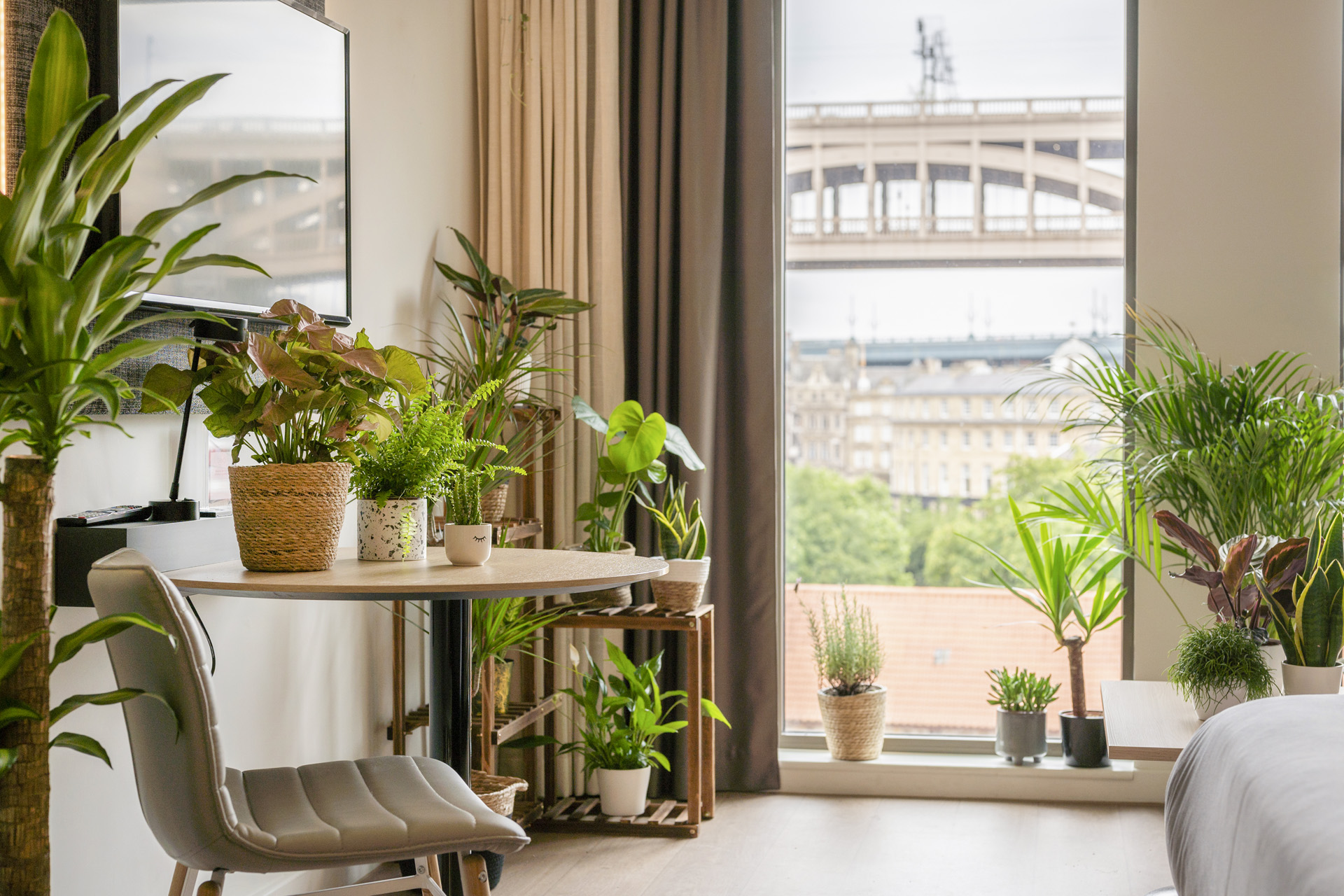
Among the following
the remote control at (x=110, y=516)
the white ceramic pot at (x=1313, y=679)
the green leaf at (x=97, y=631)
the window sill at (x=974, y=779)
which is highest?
the remote control at (x=110, y=516)

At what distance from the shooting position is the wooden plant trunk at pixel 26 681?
4.10 feet

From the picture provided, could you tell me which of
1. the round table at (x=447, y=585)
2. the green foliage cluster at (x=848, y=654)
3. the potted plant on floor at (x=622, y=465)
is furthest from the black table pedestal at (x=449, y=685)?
the green foliage cluster at (x=848, y=654)

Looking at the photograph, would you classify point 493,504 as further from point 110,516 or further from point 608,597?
point 110,516

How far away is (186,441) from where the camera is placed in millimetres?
2078

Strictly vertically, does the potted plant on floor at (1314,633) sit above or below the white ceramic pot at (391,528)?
below

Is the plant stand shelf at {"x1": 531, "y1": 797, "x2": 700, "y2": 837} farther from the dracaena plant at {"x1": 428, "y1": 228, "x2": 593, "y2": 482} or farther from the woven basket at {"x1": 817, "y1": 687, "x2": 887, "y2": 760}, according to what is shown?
the dracaena plant at {"x1": 428, "y1": 228, "x2": 593, "y2": 482}

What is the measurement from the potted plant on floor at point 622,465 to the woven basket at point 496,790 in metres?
0.55

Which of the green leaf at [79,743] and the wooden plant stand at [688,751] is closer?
the green leaf at [79,743]

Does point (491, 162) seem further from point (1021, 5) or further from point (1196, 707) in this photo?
point (1196, 707)

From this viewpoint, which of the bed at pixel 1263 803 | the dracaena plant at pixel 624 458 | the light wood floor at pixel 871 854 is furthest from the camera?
the dracaena plant at pixel 624 458

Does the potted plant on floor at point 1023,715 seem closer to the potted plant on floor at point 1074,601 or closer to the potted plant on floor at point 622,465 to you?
the potted plant on floor at point 1074,601

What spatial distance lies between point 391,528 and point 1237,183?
2.65 m

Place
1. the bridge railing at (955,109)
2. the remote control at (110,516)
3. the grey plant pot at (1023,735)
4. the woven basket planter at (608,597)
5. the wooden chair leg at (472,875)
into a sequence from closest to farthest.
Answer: the wooden chair leg at (472,875) → the remote control at (110,516) → the woven basket planter at (608,597) → the grey plant pot at (1023,735) → the bridge railing at (955,109)

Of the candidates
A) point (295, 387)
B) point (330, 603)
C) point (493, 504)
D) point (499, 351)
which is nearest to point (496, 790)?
point (330, 603)
